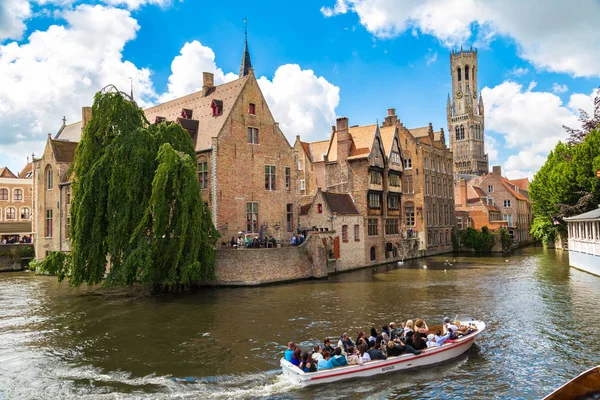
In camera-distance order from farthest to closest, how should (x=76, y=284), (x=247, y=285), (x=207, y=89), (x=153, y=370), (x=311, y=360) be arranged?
(x=207, y=89), (x=247, y=285), (x=76, y=284), (x=153, y=370), (x=311, y=360)

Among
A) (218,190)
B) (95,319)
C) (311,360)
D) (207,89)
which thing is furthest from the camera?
(207,89)

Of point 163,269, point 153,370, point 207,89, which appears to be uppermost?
point 207,89

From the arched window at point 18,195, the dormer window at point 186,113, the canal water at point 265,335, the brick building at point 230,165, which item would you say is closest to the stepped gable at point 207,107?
the brick building at point 230,165

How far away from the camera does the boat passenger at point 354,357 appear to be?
48.1ft

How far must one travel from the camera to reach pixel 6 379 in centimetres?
1507

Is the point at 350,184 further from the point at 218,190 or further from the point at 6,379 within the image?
the point at 6,379

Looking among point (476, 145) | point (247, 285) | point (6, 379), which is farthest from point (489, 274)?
point (476, 145)

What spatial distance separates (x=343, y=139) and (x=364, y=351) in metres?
33.5

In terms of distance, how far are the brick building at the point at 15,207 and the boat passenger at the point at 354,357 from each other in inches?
2336

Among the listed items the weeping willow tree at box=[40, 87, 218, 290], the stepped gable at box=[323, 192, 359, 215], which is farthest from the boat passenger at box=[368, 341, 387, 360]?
the stepped gable at box=[323, 192, 359, 215]

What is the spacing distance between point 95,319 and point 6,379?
8051 millimetres

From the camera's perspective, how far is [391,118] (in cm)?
5712

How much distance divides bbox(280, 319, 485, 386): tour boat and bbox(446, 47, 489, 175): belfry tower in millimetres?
139292

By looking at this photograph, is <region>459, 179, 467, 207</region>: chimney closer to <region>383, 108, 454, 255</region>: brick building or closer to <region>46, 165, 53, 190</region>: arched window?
<region>383, 108, 454, 255</region>: brick building
